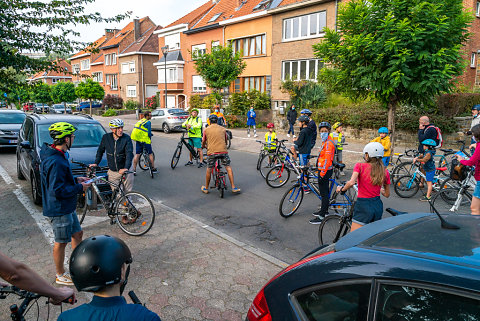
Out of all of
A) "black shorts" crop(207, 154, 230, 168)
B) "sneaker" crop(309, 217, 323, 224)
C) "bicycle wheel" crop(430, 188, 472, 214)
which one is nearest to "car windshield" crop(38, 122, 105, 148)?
"black shorts" crop(207, 154, 230, 168)

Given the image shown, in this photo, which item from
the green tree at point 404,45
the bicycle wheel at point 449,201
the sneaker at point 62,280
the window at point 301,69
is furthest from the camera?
the window at point 301,69

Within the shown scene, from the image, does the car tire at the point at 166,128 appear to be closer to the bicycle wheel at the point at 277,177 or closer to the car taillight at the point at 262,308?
the bicycle wheel at the point at 277,177

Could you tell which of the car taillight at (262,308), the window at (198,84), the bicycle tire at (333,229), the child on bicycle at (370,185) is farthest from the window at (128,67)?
the car taillight at (262,308)

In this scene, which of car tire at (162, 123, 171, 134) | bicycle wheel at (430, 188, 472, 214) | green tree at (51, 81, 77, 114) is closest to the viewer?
bicycle wheel at (430, 188, 472, 214)

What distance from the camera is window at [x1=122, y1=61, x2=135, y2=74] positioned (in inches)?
1935

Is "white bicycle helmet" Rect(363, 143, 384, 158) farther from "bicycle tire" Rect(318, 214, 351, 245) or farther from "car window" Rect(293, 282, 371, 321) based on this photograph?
"car window" Rect(293, 282, 371, 321)

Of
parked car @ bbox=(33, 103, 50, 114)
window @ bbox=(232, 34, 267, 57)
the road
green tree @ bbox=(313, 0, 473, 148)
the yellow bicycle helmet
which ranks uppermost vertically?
window @ bbox=(232, 34, 267, 57)

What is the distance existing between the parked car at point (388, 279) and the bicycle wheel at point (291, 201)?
15.7 feet

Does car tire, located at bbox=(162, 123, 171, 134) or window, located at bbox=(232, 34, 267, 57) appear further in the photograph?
window, located at bbox=(232, 34, 267, 57)

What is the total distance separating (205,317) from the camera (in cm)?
386

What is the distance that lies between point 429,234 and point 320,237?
142 inches

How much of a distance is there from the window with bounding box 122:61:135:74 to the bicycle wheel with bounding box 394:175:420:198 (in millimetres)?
45423

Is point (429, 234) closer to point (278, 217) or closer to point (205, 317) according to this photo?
point (205, 317)

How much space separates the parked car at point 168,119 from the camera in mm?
23828
